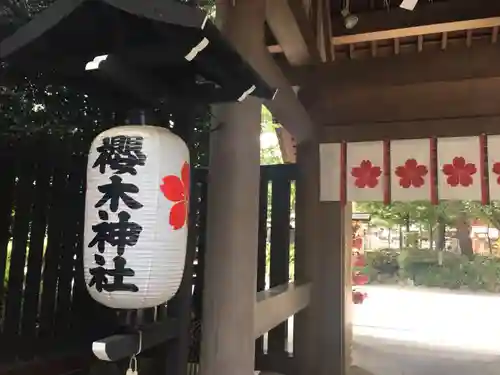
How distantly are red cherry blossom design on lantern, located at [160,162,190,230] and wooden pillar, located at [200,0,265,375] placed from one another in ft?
1.52

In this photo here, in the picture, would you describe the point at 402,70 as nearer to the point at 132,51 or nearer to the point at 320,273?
the point at 320,273

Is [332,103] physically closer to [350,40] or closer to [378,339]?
[350,40]

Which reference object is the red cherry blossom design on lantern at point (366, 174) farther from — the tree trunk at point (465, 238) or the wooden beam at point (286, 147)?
the tree trunk at point (465, 238)

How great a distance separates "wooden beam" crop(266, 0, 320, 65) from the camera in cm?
314

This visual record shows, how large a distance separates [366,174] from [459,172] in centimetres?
85

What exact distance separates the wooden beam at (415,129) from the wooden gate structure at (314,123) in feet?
0.03

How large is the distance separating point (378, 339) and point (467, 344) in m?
1.35

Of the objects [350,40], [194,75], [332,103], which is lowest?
[194,75]

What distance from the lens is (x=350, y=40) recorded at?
4133mm

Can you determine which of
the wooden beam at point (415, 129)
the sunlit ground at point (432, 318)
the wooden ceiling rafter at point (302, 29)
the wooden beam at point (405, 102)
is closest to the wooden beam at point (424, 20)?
the wooden ceiling rafter at point (302, 29)

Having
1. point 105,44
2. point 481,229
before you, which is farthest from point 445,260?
point 105,44

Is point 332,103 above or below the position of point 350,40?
below

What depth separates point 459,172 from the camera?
4312 mm

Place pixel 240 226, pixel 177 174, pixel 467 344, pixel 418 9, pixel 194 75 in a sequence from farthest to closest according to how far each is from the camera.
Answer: pixel 467 344
pixel 418 9
pixel 240 226
pixel 194 75
pixel 177 174
